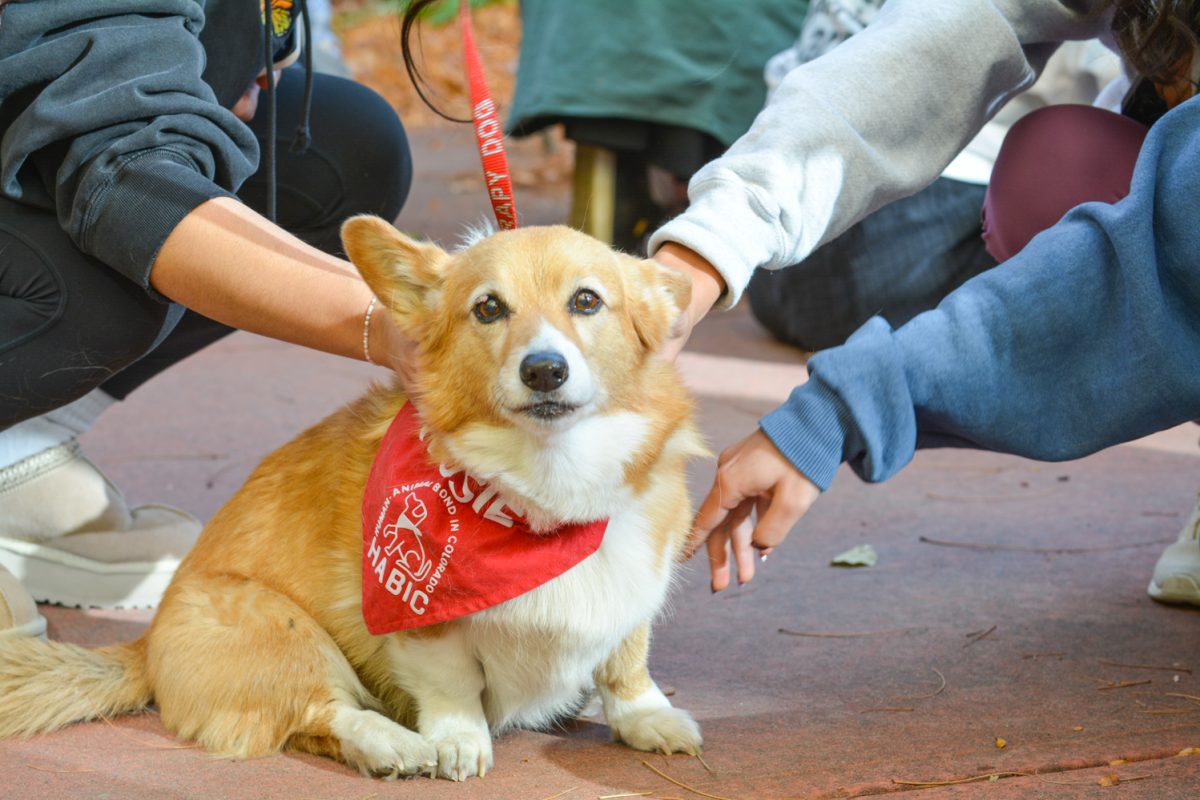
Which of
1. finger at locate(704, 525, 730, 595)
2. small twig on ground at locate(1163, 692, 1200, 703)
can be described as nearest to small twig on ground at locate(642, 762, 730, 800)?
finger at locate(704, 525, 730, 595)

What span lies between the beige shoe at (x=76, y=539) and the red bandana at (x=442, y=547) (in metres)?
0.85

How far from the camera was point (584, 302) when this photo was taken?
1765 mm

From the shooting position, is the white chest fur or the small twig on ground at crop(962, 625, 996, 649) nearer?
the white chest fur

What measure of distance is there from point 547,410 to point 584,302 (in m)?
0.20

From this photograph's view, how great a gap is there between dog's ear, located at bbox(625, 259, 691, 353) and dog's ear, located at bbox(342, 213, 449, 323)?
0.28m

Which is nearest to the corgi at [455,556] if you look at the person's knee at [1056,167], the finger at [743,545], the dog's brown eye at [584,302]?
the dog's brown eye at [584,302]

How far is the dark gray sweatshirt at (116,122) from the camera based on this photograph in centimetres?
183

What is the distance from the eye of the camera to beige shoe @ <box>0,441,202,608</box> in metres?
2.33

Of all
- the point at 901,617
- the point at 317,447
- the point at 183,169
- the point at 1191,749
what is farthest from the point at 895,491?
the point at 183,169

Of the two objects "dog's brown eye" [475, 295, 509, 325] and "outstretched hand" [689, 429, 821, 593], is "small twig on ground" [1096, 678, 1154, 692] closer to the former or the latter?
"outstretched hand" [689, 429, 821, 593]

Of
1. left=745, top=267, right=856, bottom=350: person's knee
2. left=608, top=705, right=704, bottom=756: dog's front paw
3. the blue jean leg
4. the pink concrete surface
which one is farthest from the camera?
left=745, top=267, right=856, bottom=350: person's knee

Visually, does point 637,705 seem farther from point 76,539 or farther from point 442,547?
point 76,539

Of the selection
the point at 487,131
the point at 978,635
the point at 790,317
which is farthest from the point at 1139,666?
the point at 790,317

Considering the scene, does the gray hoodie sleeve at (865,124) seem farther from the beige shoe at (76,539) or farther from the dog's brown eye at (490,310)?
the beige shoe at (76,539)
